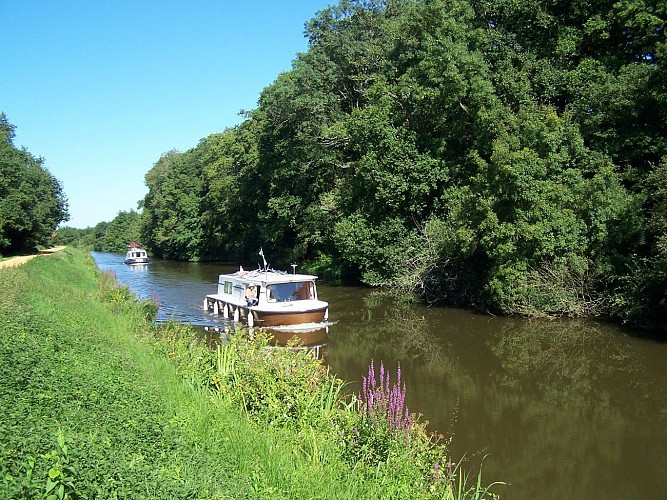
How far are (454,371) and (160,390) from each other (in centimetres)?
1038

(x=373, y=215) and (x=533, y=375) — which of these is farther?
(x=373, y=215)

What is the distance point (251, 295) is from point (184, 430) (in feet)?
58.0

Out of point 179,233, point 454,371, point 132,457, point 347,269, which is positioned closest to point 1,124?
point 179,233

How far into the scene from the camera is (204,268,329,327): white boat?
74.3 feet

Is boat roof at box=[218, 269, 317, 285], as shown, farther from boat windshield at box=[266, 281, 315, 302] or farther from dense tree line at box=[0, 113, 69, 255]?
dense tree line at box=[0, 113, 69, 255]

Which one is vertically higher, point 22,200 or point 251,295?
point 22,200

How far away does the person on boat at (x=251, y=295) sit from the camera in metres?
23.7

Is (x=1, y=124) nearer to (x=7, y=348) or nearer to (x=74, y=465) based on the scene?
(x=7, y=348)

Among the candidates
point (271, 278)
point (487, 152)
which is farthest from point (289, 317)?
point (487, 152)

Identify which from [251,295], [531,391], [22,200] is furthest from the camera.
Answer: [22,200]

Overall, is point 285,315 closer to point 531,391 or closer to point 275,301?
point 275,301

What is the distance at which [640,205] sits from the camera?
21719 millimetres

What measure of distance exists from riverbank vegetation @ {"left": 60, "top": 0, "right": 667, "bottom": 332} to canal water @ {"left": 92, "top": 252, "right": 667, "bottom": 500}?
211 centimetres

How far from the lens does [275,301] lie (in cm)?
2377
